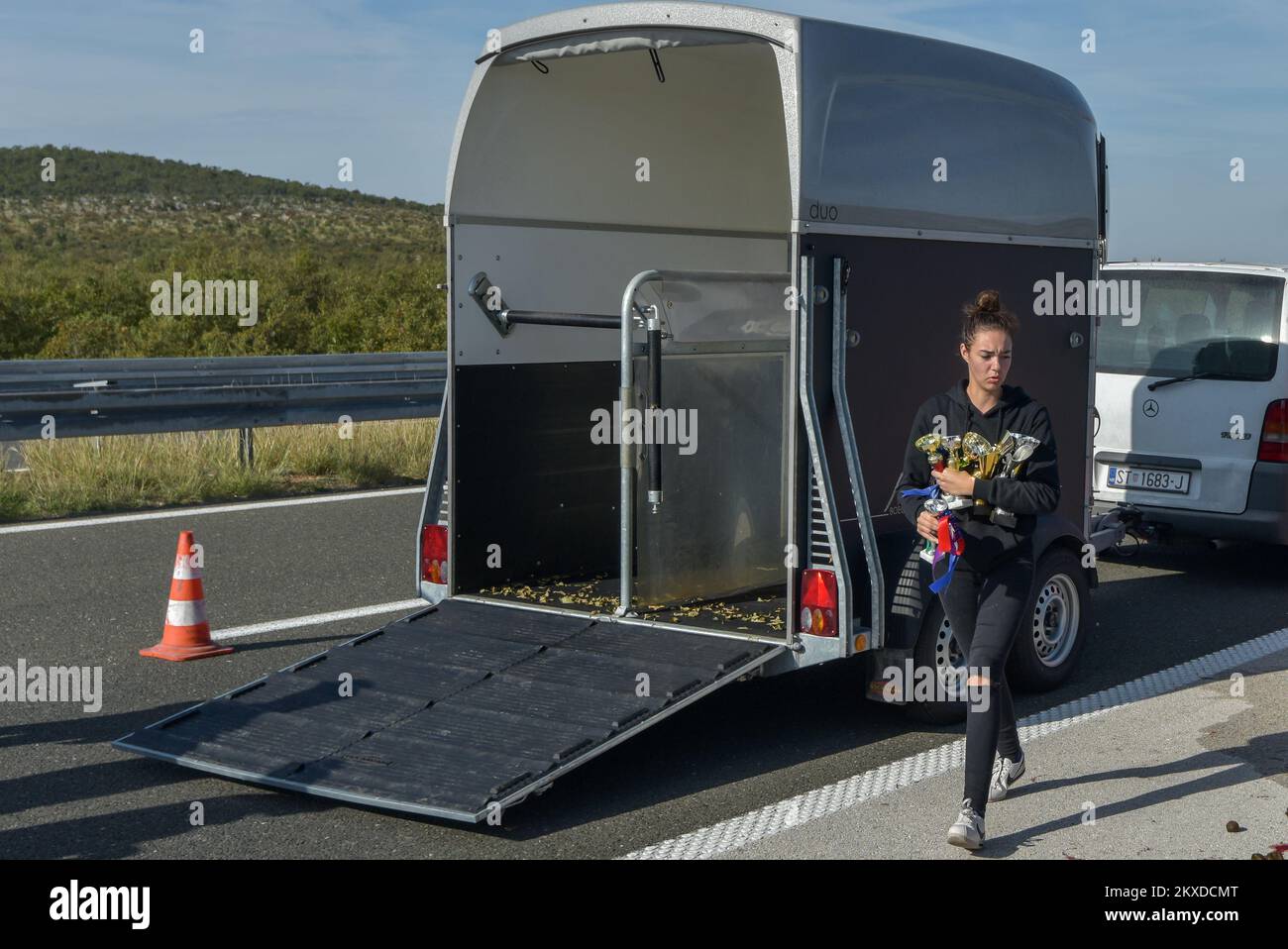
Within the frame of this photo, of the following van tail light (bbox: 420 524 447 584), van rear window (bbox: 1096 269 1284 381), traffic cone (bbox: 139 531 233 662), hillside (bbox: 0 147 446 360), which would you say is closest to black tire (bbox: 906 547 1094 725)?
van tail light (bbox: 420 524 447 584)

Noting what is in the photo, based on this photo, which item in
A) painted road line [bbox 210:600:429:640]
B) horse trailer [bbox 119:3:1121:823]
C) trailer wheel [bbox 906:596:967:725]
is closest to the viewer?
horse trailer [bbox 119:3:1121:823]

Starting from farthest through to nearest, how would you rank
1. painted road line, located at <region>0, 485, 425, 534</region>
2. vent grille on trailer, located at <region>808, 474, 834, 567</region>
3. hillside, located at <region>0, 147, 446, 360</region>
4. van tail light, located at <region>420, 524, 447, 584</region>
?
1. hillside, located at <region>0, 147, 446, 360</region>
2. painted road line, located at <region>0, 485, 425, 534</region>
3. van tail light, located at <region>420, 524, 447, 584</region>
4. vent grille on trailer, located at <region>808, 474, 834, 567</region>

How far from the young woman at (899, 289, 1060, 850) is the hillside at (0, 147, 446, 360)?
22772 millimetres

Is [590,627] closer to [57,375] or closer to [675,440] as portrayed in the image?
[675,440]

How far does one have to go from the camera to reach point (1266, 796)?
5812 millimetres

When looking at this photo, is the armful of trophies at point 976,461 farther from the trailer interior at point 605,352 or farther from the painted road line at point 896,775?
the trailer interior at point 605,352

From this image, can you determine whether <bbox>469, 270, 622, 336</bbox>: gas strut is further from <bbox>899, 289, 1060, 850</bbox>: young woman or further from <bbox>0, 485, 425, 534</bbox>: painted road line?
<bbox>0, 485, 425, 534</bbox>: painted road line

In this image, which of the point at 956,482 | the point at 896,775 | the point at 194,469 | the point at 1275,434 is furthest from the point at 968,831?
the point at 194,469

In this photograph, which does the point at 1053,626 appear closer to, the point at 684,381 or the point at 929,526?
the point at 684,381

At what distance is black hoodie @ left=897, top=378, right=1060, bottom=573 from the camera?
5230 mm

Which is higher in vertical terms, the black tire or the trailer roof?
the trailer roof

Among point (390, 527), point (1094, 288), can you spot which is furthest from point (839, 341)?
point (390, 527)

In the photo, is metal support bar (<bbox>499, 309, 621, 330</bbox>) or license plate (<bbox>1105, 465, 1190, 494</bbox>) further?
license plate (<bbox>1105, 465, 1190, 494</bbox>)

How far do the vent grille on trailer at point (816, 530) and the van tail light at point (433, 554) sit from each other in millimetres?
1945
